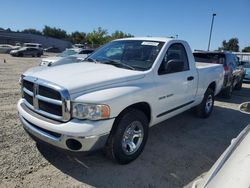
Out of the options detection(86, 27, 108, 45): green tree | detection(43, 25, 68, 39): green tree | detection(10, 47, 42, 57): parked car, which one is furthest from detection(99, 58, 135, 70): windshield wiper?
detection(43, 25, 68, 39): green tree

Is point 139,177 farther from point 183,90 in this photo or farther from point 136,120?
point 183,90

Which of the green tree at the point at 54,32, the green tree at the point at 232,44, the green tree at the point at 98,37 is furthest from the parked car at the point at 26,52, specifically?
the green tree at the point at 54,32

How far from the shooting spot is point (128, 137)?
3.70 metres

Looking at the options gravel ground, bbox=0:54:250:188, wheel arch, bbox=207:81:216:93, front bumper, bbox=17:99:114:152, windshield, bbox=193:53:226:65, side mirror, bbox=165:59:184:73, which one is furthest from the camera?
windshield, bbox=193:53:226:65

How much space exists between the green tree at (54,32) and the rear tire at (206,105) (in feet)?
356

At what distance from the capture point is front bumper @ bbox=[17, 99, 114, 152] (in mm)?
3019

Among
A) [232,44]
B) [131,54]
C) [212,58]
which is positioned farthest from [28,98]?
[232,44]

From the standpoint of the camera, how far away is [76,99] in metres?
3.08

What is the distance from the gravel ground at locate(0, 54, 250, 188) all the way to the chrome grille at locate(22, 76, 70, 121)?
2.74ft

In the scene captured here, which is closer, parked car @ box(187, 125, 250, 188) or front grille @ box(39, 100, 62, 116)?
parked car @ box(187, 125, 250, 188)

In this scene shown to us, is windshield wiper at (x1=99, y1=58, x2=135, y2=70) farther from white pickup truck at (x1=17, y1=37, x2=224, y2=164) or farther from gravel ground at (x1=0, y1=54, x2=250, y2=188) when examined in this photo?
gravel ground at (x1=0, y1=54, x2=250, y2=188)

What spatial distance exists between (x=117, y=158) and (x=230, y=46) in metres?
81.5

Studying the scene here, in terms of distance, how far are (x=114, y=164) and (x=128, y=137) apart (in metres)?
0.47

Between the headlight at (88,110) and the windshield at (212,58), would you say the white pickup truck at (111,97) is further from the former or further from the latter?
the windshield at (212,58)
